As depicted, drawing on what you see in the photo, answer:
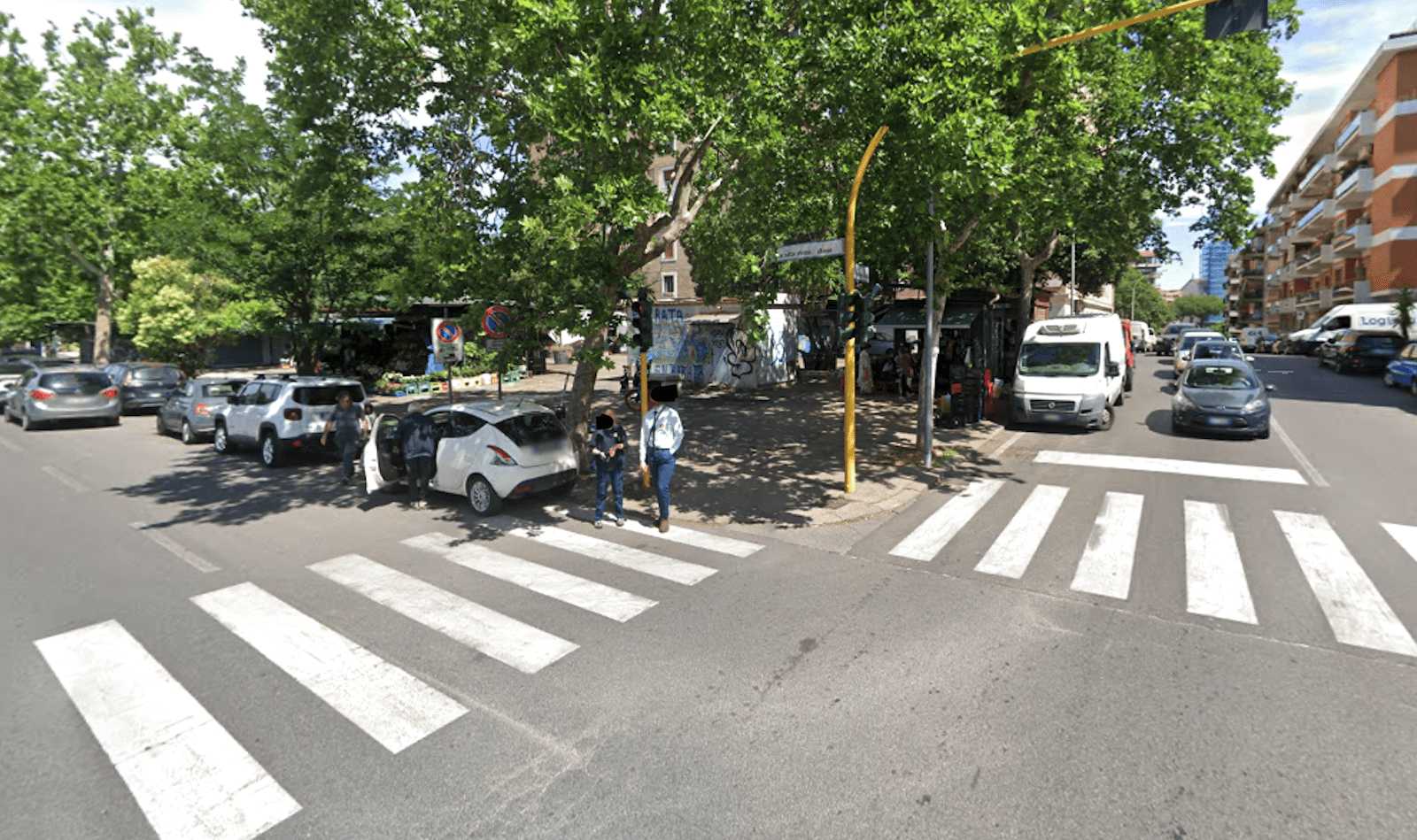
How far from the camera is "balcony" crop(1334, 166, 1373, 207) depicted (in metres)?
38.1

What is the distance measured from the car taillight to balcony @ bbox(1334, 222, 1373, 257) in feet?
167

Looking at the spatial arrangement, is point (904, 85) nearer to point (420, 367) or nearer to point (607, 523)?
point (607, 523)

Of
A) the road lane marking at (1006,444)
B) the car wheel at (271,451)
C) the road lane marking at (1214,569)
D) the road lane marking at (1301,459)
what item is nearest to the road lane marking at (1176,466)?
the road lane marking at (1301,459)

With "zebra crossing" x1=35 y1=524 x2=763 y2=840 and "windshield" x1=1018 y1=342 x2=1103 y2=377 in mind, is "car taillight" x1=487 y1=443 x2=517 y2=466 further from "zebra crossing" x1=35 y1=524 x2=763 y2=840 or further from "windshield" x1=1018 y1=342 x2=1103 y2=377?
"windshield" x1=1018 y1=342 x2=1103 y2=377

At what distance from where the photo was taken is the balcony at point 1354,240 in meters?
38.1

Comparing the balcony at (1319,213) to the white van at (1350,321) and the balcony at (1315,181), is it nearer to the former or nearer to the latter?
the balcony at (1315,181)

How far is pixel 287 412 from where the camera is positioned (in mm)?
11969

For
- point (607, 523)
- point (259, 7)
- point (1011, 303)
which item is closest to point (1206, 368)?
point (1011, 303)

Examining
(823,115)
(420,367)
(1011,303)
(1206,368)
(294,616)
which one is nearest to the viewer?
(294,616)

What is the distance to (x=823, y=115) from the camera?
10484 millimetres

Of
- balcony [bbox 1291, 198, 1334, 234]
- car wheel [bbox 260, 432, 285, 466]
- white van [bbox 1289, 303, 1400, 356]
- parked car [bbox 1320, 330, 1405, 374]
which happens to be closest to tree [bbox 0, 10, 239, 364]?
car wheel [bbox 260, 432, 285, 466]

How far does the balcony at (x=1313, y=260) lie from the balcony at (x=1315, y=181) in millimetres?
4506

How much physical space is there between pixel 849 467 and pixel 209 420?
14428mm

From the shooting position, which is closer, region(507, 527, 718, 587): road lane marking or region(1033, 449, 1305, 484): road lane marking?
region(507, 527, 718, 587): road lane marking
